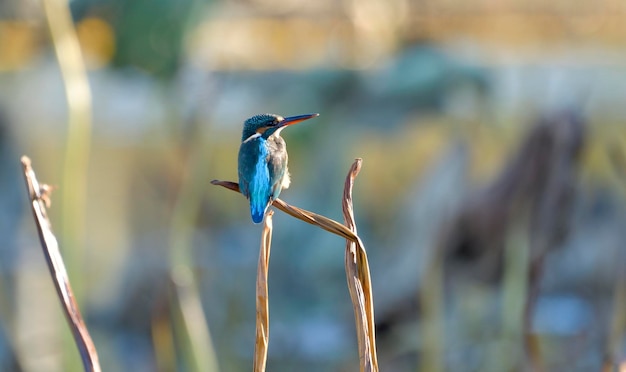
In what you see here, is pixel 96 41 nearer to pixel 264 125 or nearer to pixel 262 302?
pixel 264 125

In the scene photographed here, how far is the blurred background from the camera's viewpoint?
4.08 feet

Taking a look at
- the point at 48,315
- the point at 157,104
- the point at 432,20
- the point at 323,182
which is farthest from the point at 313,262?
the point at 432,20

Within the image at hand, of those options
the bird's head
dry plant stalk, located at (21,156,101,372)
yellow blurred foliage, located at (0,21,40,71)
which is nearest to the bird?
the bird's head

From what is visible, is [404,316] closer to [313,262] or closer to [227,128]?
[313,262]

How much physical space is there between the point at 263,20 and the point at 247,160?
4.68 feet

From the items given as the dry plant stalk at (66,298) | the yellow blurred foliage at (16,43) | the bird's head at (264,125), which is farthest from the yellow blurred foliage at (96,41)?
the dry plant stalk at (66,298)

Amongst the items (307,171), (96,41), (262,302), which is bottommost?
(307,171)

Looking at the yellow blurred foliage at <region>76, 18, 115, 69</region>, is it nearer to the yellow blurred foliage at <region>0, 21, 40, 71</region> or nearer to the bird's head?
the yellow blurred foliage at <region>0, 21, 40, 71</region>

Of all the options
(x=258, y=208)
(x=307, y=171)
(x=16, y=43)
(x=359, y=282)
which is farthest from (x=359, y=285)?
(x=16, y=43)

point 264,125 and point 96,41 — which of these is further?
point 96,41

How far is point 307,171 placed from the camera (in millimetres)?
1491

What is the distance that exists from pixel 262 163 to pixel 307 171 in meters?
→ 1.04

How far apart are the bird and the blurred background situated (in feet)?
1.92

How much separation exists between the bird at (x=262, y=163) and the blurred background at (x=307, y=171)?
23.0 inches
